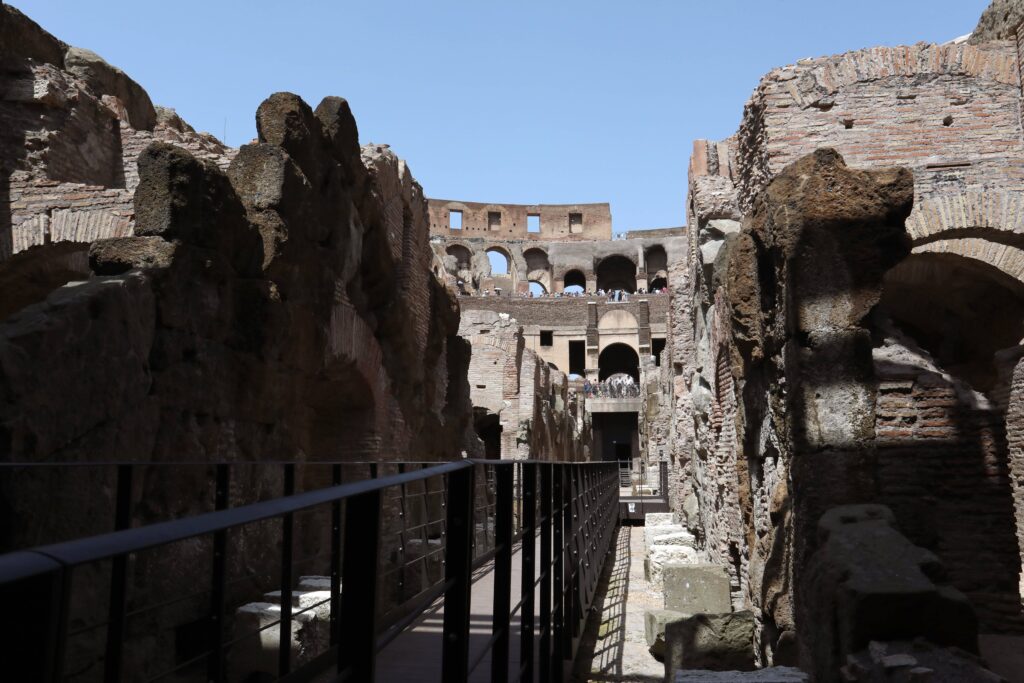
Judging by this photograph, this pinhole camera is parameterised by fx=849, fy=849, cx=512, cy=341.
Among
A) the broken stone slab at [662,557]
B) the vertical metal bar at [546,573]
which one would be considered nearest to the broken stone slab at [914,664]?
the vertical metal bar at [546,573]

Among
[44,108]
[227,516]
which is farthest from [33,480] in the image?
[44,108]

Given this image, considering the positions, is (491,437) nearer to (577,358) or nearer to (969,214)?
(969,214)

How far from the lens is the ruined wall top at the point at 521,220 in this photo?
53625mm

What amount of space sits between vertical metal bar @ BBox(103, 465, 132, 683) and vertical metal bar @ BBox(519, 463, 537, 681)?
1.45 meters

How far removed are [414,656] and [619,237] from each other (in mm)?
50880

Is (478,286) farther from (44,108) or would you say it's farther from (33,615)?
(33,615)

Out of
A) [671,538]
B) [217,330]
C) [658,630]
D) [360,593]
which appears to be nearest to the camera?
[360,593]

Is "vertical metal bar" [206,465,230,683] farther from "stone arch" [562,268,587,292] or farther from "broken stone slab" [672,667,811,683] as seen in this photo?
"stone arch" [562,268,587,292]

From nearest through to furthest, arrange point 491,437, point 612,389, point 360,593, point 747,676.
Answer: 1. point 360,593
2. point 747,676
3. point 491,437
4. point 612,389

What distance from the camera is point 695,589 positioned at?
21.3ft

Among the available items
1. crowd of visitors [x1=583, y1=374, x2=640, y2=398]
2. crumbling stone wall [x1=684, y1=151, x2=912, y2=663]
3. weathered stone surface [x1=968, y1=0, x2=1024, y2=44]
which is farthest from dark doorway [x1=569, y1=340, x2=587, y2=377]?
crumbling stone wall [x1=684, y1=151, x2=912, y2=663]

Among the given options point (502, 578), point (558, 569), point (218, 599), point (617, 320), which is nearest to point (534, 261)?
point (617, 320)

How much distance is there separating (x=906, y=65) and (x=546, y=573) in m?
5.73

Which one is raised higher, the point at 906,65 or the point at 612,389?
the point at 906,65
